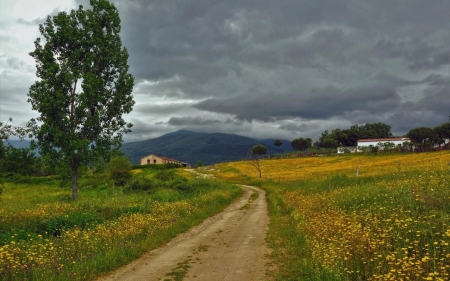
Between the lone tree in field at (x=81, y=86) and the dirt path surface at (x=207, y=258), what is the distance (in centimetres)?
1601

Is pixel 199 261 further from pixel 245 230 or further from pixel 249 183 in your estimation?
pixel 249 183

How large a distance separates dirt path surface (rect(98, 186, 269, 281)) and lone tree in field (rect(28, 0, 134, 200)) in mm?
16010

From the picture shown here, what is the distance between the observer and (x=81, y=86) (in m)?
27.6

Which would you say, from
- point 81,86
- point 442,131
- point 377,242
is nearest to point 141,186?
point 81,86

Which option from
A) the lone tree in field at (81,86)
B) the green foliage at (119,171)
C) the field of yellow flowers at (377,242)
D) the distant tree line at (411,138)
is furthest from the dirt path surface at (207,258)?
the distant tree line at (411,138)

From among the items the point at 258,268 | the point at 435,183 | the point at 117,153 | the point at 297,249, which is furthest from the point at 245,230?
the point at 117,153

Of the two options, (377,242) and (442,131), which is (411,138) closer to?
(442,131)

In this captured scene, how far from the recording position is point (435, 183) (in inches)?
607

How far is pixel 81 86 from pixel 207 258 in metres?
21.7

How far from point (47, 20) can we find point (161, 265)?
2592 cm

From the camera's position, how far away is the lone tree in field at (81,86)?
27.3 meters

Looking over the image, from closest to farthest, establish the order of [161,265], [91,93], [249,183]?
[161,265] < [91,93] < [249,183]

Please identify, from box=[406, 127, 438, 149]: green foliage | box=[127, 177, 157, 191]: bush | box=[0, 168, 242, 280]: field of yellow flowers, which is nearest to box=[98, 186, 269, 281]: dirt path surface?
box=[0, 168, 242, 280]: field of yellow flowers

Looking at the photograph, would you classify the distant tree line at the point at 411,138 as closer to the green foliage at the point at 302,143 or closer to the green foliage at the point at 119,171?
the green foliage at the point at 302,143
